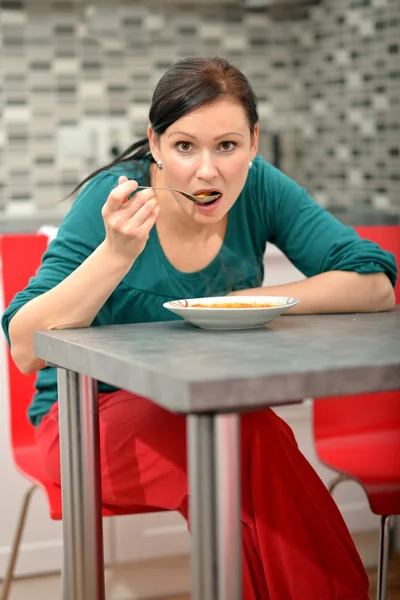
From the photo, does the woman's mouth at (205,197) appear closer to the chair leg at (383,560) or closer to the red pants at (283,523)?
the red pants at (283,523)

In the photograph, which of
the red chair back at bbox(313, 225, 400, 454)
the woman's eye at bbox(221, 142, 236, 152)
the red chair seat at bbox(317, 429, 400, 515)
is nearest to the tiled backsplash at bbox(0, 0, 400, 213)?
the red chair back at bbox(313, 225, 400, 454)

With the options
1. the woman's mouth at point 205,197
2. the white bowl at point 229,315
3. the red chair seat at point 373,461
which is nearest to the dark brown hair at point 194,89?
the woman's mouth at point 205,197

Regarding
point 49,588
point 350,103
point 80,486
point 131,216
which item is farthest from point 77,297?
point 350,103

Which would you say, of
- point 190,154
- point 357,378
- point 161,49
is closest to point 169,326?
point 190,154

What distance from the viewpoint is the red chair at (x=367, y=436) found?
173cm

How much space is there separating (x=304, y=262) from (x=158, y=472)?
57 centimetres

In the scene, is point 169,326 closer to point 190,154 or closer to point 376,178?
point 190,154

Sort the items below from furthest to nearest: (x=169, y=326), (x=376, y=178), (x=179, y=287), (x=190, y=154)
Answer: (x=376, y=178) < (x=179, y=287) < (x=190, y=154) < (x=169, y=326)

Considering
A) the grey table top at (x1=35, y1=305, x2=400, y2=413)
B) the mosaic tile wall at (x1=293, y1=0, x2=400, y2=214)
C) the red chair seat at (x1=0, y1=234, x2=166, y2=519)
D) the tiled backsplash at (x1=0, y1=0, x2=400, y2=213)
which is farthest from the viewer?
the tiled backsplash at (x1=0, y1=0, x2=400, y2=213)

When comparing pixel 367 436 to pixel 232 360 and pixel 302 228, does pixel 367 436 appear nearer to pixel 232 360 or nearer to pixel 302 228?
pixel 302 228

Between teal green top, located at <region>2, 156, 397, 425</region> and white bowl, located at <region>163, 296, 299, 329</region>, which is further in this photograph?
teal green top, located at <region>2, 156, 397, 425</region>

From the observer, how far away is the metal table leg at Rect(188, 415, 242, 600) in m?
0.90

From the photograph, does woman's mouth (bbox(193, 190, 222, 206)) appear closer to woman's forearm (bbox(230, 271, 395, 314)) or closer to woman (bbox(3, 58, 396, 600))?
woman (bbox(3, 58, 396, 600))

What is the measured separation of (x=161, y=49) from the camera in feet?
13.1
